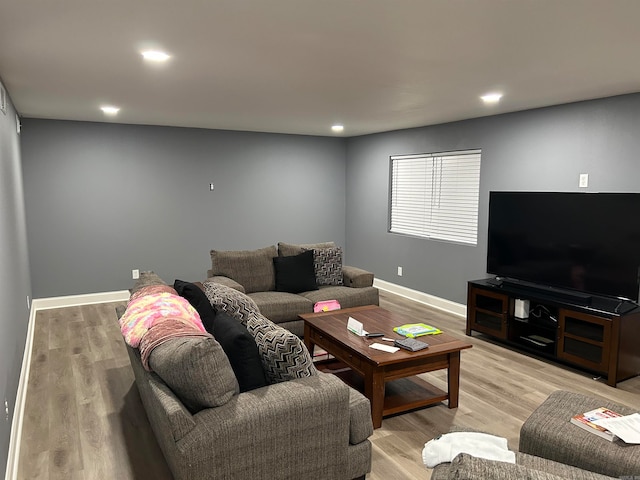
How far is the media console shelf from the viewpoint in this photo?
11.8 feet

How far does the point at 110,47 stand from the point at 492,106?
11.1 feet

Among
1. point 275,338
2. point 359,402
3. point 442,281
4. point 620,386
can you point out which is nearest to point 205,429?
point 275,338

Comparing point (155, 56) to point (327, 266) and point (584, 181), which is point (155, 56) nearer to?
point (327, 266)

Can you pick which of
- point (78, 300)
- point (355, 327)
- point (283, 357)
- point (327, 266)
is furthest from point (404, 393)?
point (78, 300)

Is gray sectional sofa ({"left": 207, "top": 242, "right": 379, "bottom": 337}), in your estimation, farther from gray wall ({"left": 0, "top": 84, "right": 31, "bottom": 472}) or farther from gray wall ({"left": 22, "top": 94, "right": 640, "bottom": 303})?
gray wall ({"left": 0, "top": 84, "right": 31, "bottom": 472})

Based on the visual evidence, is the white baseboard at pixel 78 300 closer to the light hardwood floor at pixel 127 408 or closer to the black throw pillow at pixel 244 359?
the light hardwood floor at pixel 127 408

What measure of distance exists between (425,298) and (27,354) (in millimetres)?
4406

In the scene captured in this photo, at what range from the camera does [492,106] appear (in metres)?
4.47

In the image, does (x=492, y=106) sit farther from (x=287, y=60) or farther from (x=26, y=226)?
(x=26, y=226)

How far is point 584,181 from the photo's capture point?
4.23 m

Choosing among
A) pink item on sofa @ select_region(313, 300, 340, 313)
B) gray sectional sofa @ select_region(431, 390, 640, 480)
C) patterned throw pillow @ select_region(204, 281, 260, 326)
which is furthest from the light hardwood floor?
pink item on sofa @ select_region(313, 300, 340, 313)

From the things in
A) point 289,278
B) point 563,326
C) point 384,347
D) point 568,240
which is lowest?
point 563,326

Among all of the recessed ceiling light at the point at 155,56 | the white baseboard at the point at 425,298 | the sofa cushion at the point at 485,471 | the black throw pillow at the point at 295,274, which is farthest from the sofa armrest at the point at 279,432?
the white baseboard at the point at 425,298

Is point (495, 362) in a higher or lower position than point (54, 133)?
lower
